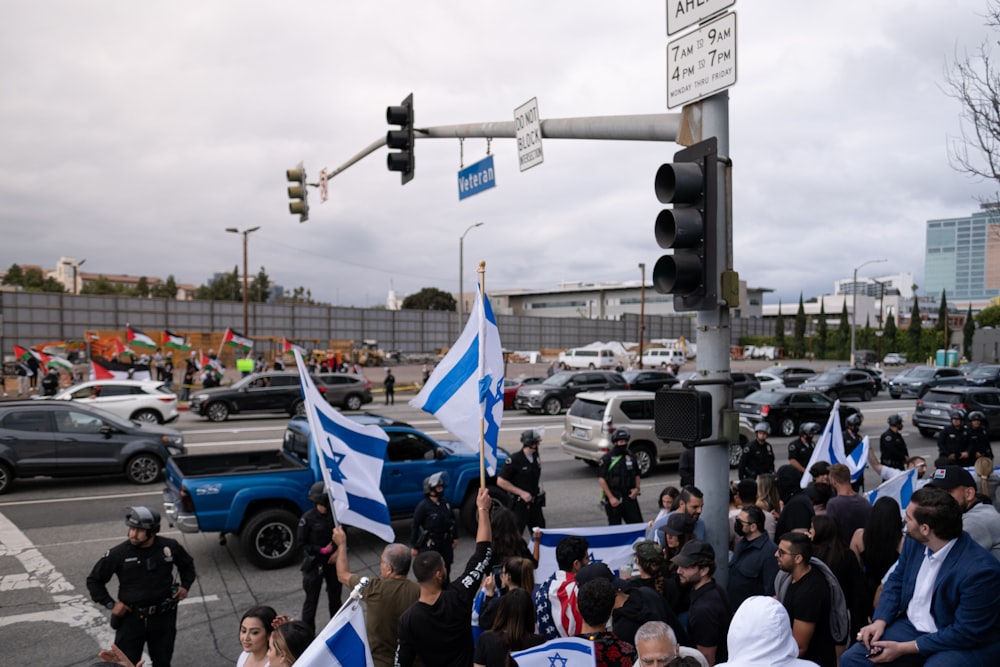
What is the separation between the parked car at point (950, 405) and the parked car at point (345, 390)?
61.0ft

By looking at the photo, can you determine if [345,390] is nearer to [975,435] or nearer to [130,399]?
[130,399]

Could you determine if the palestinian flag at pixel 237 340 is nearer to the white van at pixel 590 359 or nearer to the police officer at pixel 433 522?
the police officer at pixel 433 522

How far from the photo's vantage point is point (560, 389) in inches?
1023

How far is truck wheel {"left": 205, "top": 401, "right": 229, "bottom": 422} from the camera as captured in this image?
22953mm

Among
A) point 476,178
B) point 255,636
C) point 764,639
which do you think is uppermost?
point 476,178

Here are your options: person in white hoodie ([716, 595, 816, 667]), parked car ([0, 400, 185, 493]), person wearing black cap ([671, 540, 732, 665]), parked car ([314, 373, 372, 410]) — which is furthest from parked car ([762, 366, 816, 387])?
person in white hoodie ([716, 595, 816, 667])

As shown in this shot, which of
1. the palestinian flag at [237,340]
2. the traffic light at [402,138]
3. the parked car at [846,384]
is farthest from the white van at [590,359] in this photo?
the traffic light at [402,138]

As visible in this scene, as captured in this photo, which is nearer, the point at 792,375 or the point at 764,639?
the point at 764,639

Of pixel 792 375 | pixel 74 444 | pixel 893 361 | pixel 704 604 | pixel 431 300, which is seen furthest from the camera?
pixel 431 300

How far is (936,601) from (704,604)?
3.88 feet

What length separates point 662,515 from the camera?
22.2 ft

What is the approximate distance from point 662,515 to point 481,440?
2.00 m

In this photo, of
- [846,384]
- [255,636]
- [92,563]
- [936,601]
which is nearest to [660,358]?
[846,384]

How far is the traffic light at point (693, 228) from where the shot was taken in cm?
457
